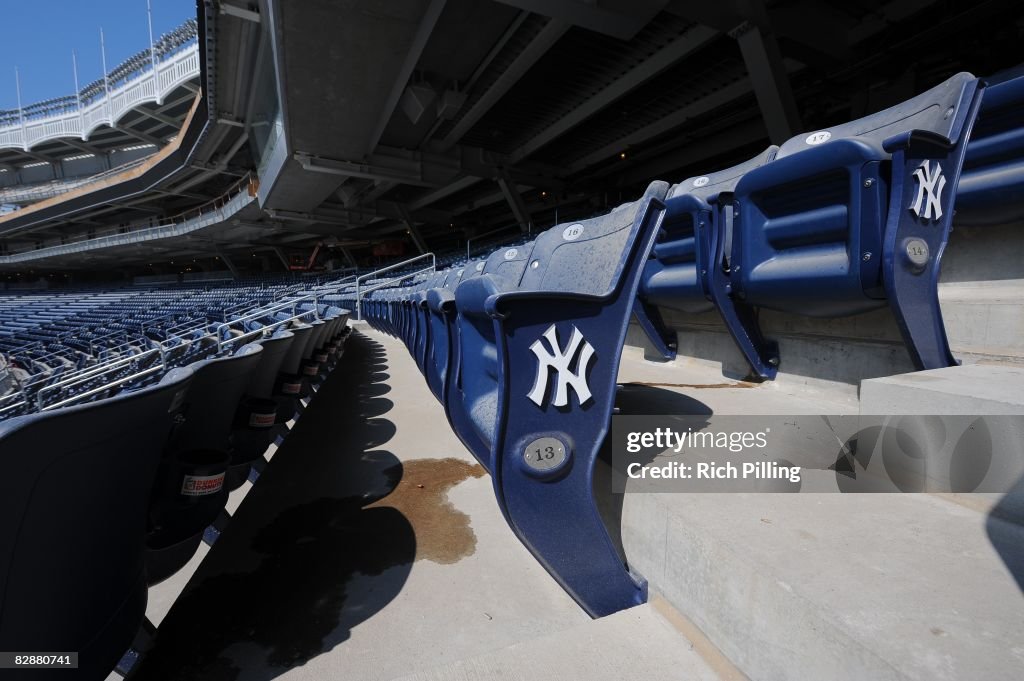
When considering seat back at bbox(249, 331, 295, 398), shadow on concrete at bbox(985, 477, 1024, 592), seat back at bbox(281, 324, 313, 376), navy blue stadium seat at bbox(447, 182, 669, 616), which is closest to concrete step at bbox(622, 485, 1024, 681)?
shadow on concrete at bbox(985, 477, 1024, 592)

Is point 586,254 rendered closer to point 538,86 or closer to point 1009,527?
point 1009,527

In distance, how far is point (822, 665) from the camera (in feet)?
1.94

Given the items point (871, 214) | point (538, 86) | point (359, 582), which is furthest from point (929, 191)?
point (538, 86)

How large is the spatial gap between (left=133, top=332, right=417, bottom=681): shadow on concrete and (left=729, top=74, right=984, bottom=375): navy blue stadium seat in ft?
4.94

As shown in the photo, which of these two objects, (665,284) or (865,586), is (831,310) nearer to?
(665,284)

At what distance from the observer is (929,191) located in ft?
4.20

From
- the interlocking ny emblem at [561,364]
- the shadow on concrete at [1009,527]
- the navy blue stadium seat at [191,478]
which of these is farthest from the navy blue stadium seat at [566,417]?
the navy blue stadium seat at [191,478]

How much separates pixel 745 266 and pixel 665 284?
514 mm

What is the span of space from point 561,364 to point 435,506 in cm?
89

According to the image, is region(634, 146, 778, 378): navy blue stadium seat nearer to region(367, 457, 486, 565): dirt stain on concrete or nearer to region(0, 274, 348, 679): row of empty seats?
region(367, 457, 486, 565): dirt stain on concrete

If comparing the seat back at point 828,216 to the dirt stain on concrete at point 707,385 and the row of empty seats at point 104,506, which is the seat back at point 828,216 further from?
the row of empty seats at point 104,506

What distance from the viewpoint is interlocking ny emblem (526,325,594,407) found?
0.93m

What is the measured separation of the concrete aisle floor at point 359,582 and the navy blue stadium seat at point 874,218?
47.2 inches

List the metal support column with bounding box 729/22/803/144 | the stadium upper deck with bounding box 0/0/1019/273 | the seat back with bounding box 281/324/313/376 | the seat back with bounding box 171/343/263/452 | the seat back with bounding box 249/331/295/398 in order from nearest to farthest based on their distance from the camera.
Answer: the seat back with bounding box 171/343/263/452 < the seat back with bounding box 249/331/295/398 < the seat back with bounding box 281/324/313/376 < the metal support column with bounding box 729/22/803/144 < the stadium upper deck with bounding box 0/0/1019/273
